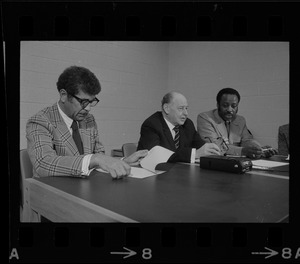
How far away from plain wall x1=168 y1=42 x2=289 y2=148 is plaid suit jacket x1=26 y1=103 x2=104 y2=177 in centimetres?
57

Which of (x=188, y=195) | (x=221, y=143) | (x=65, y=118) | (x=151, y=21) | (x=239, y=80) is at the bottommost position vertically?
(x=188, y=195)

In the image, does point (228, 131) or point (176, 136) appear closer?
point (228, 131)

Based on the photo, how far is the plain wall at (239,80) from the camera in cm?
106

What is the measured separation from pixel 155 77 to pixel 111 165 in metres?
0.80

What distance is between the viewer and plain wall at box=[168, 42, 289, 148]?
3.48ft

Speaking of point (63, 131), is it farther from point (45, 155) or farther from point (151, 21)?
point (151, 21)

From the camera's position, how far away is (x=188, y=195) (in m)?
0.76

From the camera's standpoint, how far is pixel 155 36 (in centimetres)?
88

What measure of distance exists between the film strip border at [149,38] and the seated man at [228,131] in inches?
19.4
